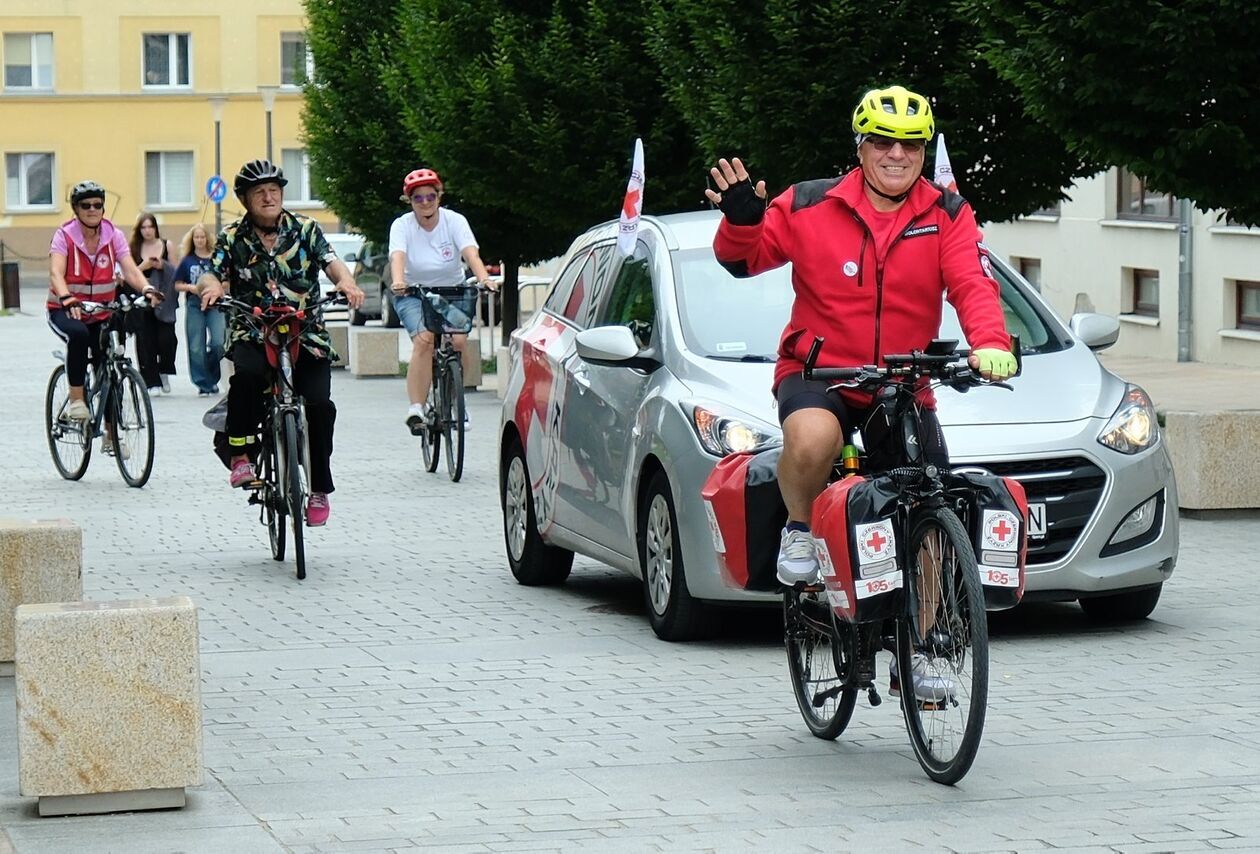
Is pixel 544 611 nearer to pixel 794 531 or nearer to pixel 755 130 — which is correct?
pixel 794 531

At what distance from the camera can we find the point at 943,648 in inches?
253

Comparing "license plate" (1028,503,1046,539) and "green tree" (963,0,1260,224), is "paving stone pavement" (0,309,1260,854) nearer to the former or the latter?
"license plate" (1028,503,1046,539)

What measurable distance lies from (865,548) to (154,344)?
16.7 metres

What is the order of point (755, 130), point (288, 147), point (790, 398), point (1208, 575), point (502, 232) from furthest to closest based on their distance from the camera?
1. point (288, 147)
2. point (502, 232)
3. point (755, 130)
4. point (1208, 575)
5. point (790, 398)

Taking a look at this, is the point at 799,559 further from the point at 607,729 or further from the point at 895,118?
the point at 895,118

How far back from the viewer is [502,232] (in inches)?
1104

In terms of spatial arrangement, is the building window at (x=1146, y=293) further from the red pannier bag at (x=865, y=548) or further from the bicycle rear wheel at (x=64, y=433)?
the red pannier bag at (x=865, y=548)

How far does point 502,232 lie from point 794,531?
69.8 ft

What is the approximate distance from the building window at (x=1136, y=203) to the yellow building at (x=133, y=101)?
44.3 m

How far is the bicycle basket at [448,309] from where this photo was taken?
1625 cm

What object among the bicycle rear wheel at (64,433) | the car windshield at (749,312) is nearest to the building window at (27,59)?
the bicycle rear wheel at (64,433)

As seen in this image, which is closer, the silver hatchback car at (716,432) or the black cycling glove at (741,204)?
the black cycling glove at (741,204)

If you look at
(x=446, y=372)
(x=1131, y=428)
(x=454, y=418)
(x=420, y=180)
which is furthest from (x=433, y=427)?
(x=1131, y=428)

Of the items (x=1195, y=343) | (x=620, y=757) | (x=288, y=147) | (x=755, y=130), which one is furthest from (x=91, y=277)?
(x=288, y=147)
